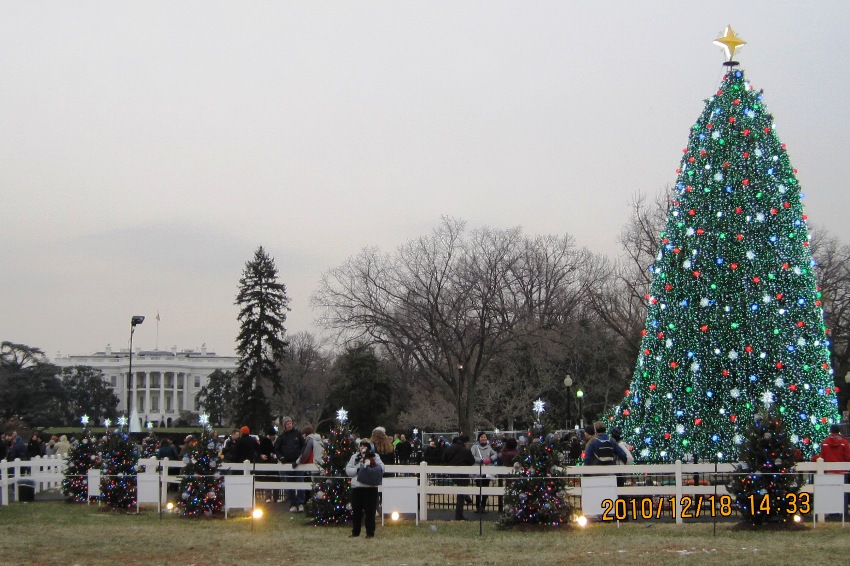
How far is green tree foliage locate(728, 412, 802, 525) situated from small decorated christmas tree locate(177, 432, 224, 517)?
30.4ft

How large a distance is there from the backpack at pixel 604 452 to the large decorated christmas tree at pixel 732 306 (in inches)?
217

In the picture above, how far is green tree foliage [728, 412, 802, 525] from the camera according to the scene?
15.4 metres

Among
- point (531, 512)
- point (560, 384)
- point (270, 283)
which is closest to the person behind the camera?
point (531, 512)

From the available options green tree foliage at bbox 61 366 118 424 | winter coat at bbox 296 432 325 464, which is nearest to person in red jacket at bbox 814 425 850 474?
winter coat at bbox 296 432 325 464

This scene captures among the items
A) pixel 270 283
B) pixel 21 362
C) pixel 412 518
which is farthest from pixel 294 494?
pixel 21 362

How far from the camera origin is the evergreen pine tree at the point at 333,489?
57.3ft

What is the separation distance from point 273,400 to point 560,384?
27978mm

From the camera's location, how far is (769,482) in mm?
15461

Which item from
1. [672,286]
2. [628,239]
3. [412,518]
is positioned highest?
[628,239]

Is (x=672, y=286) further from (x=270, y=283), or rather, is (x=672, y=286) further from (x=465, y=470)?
(x=270, y=283)

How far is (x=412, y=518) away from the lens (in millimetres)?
18328

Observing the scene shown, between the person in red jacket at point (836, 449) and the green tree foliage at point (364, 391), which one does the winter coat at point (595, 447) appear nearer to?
the person in red jacket at point (836, 449)

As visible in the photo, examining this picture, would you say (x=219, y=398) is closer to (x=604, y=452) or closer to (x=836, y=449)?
(x=604, y=452)

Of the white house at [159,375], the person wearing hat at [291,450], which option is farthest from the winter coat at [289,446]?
the white house at [159,375]
